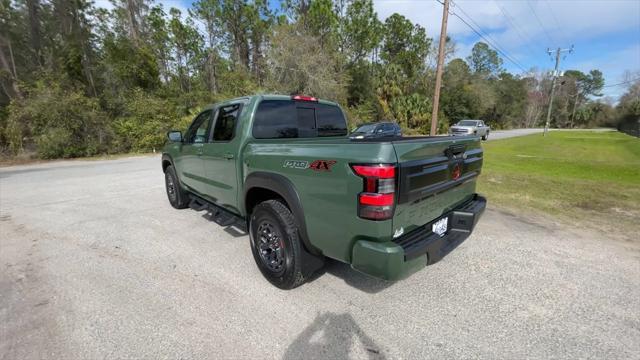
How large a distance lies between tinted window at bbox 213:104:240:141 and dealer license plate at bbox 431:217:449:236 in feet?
8.13

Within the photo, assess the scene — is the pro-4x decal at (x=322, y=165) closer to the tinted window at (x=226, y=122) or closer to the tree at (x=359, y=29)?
the tinted window at (x=226, y=122)

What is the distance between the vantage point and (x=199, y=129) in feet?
14.3

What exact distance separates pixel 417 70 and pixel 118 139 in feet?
124

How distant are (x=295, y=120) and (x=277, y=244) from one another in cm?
159

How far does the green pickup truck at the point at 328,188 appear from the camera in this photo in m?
1.94

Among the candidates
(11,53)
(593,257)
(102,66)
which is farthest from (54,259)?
(11,53)

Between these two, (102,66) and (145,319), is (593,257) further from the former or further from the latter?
(102,66)

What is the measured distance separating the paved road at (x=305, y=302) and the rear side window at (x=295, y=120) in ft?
5.40

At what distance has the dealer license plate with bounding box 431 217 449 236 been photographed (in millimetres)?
2465

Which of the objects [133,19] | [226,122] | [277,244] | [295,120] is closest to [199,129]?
[226,122]

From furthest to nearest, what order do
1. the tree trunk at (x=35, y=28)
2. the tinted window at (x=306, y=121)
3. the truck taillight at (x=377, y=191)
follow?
the tree trunk at (x=35, y=28), the tinted window at (x=306, y=121), the truck taillight at (x=377, y=191)

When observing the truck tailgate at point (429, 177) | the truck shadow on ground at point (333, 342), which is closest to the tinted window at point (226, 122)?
the truck tailgate at point (429, 177)

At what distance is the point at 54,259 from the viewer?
338 cm

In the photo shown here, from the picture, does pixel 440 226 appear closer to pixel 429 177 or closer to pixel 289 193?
pixel 429 177
